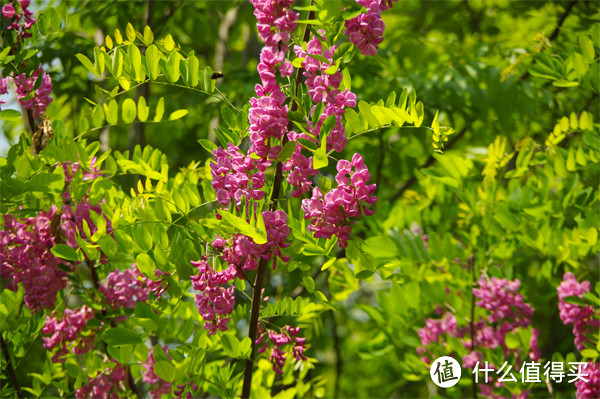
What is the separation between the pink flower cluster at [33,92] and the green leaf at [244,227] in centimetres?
72

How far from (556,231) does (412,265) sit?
0.48 metres

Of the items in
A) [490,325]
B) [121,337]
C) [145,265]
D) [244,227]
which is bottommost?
[490,325]

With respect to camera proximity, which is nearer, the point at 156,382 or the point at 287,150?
the point at 287,150

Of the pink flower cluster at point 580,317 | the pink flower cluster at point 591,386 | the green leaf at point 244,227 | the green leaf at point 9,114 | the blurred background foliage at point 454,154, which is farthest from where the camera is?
the blurred background foliage at point 454,154

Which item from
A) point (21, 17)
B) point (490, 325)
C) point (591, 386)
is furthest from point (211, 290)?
point (490, 325)

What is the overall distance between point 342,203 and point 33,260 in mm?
812

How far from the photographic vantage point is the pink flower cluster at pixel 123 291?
5.22ft

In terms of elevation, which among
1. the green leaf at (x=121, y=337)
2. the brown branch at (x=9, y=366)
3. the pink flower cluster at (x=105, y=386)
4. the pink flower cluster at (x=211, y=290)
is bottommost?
the pink flower cluster at (x=105, y=386)

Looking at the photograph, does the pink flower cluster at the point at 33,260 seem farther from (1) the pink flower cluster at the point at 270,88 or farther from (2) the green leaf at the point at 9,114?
(1) the pink flower cluster at the point at 270,88

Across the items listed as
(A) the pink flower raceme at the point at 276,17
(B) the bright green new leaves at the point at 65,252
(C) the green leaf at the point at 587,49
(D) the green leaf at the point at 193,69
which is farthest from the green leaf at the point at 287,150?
(C) the green leaf at the point at 587,49

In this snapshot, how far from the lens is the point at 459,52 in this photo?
2.74 m

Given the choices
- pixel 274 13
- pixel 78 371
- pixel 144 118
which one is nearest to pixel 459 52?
pixel 144 118

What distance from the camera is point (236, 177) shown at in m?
1.09

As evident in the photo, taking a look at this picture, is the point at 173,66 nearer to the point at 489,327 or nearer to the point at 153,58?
the point at 153,58
